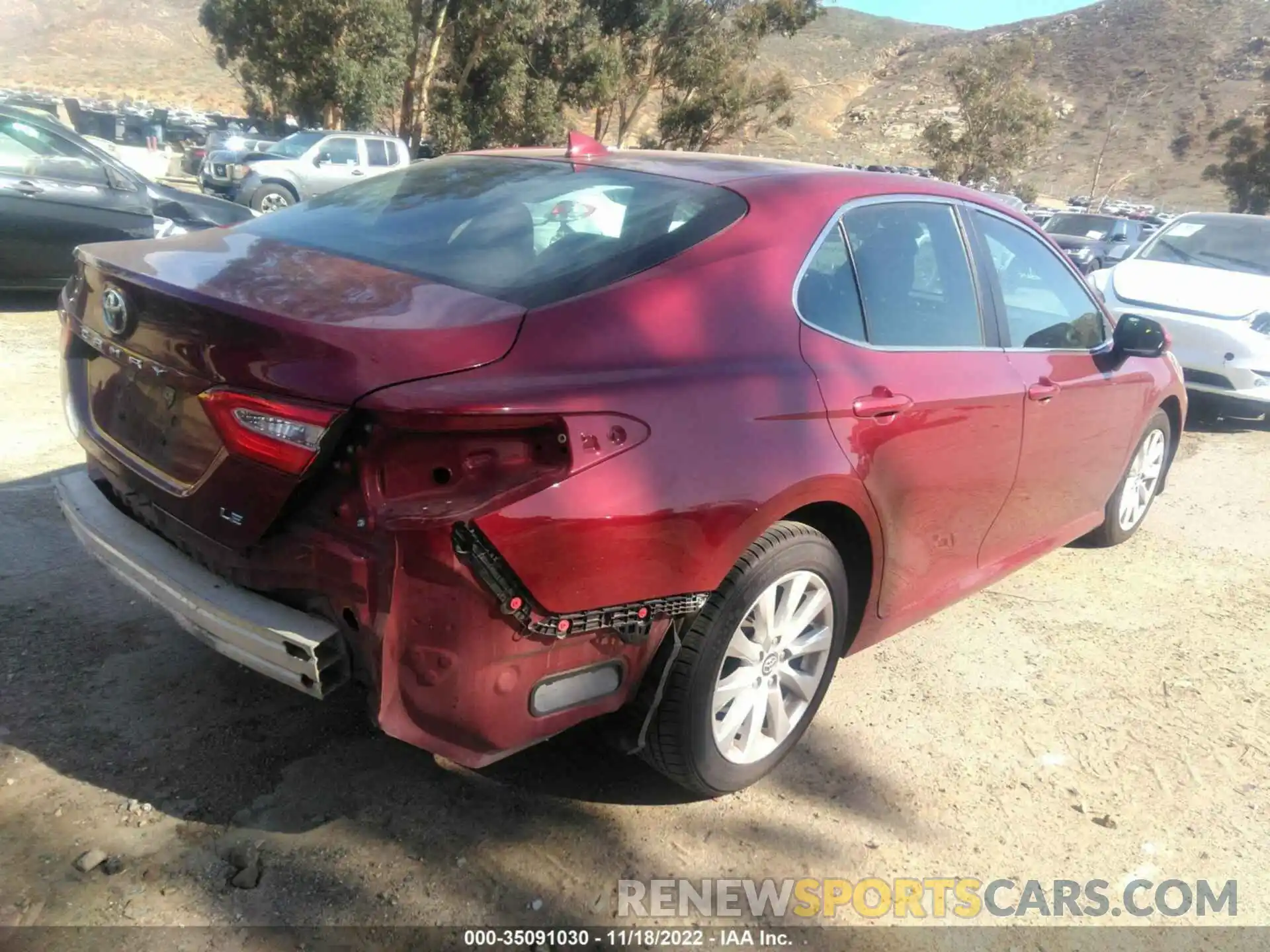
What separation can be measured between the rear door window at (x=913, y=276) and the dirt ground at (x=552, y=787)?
1.25 m

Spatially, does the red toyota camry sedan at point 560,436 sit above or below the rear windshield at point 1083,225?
above

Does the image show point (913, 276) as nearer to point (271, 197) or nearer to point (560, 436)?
point (560, 436)

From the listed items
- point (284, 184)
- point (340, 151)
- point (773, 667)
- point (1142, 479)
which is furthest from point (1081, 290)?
point (340, 151)

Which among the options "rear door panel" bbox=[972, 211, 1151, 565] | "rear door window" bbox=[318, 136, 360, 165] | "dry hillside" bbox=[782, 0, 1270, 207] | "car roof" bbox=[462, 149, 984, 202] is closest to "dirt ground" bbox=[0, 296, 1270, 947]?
"rear door panel" bbox=[972, 211, 1151, 565]

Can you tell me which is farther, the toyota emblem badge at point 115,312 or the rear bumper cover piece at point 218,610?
the toyota emblem badge at point 115,312

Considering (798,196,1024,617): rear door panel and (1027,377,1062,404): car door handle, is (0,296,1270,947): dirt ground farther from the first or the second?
(1027,377,1062,404): car door handle

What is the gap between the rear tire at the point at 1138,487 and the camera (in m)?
4.79

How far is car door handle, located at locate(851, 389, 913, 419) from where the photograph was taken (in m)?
2.76

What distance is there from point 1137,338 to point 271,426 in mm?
3449

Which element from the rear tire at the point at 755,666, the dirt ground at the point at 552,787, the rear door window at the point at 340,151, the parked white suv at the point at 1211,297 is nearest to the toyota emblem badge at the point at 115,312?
the dirt ground at the point at 552,787

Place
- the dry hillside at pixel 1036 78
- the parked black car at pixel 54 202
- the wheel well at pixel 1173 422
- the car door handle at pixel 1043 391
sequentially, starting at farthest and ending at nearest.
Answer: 1. the dry hillside at pixel 1036 78
2. the parked black car at pixel 54 202
3. the wheel well at pixel 1173 422
4. the car door handle at pixel 1043 391

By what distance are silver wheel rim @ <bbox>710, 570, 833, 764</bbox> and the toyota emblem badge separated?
1.71 m

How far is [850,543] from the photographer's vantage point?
2.93m

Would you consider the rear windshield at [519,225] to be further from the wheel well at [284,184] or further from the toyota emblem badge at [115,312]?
the wheel well at [284,184]
